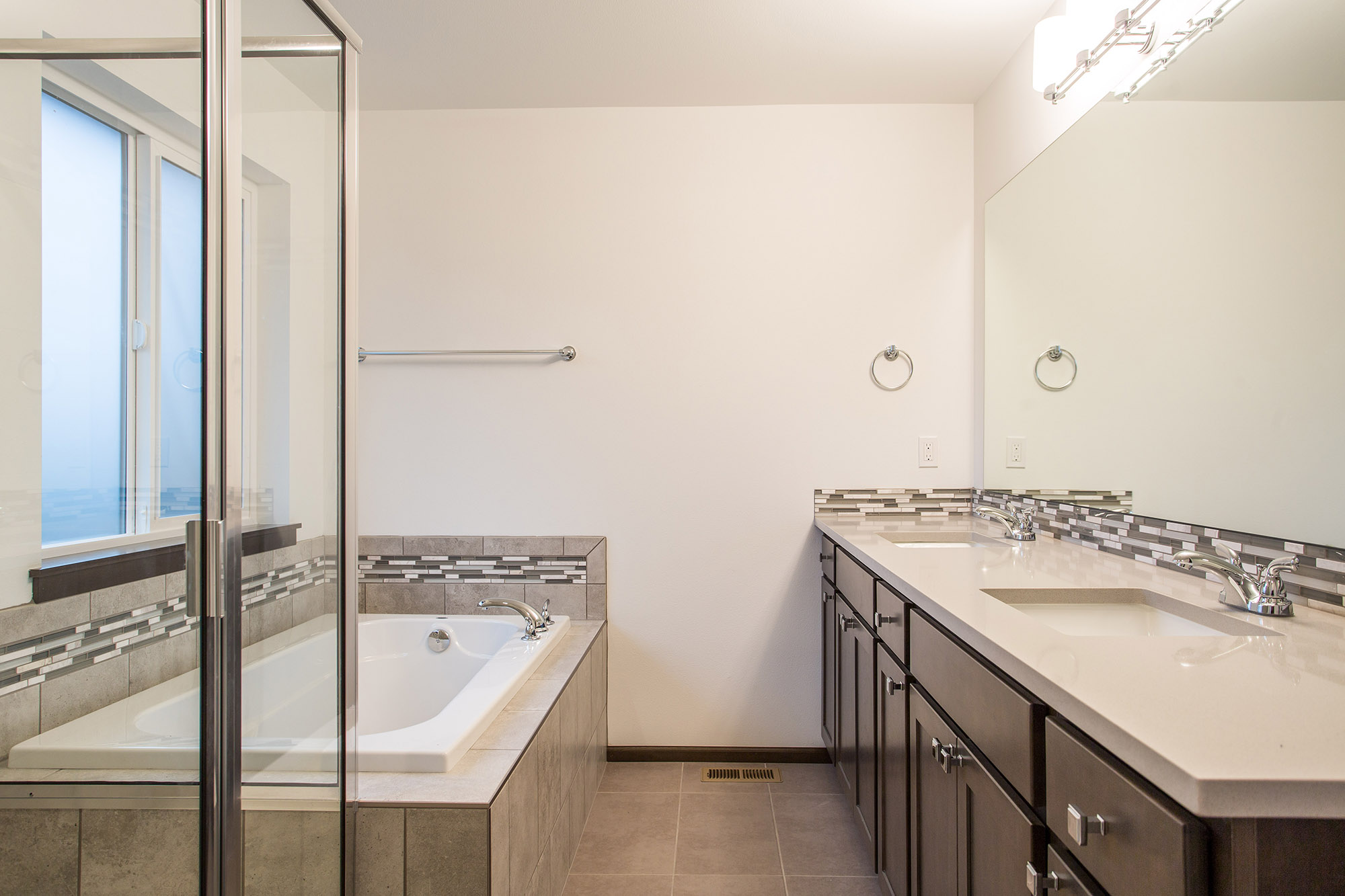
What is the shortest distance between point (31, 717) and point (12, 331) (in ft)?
1.49

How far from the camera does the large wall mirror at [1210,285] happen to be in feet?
3.54

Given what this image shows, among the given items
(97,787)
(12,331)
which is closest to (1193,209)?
(12,331)

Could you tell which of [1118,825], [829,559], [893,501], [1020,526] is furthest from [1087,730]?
[893,501]

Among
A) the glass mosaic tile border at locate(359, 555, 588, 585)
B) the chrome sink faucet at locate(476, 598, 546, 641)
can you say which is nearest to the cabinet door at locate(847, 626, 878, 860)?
the chrome sink faucet at locate(476, 598, 546, 641)

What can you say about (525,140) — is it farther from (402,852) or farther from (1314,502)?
(1314,502)

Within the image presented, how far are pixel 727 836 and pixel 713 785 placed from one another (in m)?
0.31

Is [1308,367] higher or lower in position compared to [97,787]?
higher

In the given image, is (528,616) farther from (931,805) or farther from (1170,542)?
(1170,542)

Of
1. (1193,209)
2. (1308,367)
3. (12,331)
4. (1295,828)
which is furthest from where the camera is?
(1193,209)

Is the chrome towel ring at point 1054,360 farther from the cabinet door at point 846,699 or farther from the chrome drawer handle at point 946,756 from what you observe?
the chrome drawer handle at point 946,756

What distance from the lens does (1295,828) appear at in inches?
21.8

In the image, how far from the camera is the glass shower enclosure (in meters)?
0.78

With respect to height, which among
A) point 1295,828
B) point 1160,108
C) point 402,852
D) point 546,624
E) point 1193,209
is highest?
point 1160,108

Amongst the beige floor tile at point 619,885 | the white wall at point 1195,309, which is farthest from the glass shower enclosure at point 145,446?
the white wall at point 1195,309
